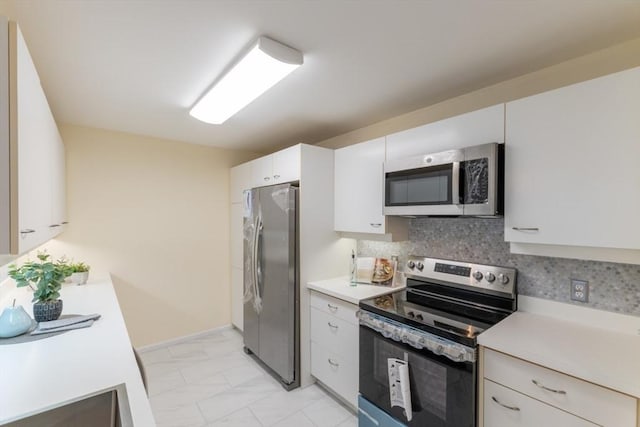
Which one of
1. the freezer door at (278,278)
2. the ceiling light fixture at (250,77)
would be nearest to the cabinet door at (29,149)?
the ceiling light fixture at (250,77)

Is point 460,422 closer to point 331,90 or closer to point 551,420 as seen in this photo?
point 551,420

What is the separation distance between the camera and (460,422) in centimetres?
139

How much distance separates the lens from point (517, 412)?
1.27m

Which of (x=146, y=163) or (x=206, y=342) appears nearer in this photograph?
(x=146, y=163)

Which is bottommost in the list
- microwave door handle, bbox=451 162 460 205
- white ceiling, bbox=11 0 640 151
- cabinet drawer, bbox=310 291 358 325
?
cabinet drawer, bbox=310 291 358 325

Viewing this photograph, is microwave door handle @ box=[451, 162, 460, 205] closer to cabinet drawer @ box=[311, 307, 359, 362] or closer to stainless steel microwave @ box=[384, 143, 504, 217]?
stainless steel microwave @ box=[384, 143, 504, 217]

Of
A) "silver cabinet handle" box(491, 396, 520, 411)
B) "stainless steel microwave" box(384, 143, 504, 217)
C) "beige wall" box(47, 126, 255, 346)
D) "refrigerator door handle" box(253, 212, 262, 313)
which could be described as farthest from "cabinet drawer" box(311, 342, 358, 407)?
"beige wall" box(47, 126, 255, 346)

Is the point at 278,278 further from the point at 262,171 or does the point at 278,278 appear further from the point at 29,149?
the point at 29,149

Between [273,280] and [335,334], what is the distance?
0.74 meters

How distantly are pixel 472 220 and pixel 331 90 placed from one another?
1.28m

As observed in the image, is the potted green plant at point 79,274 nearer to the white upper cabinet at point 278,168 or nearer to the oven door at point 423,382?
the white upper cabinet at point 278,168

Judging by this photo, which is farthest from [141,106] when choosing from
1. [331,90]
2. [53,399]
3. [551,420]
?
[551,420]

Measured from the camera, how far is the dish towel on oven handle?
5.26 feet

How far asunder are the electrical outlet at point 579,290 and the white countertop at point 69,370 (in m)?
1.98
